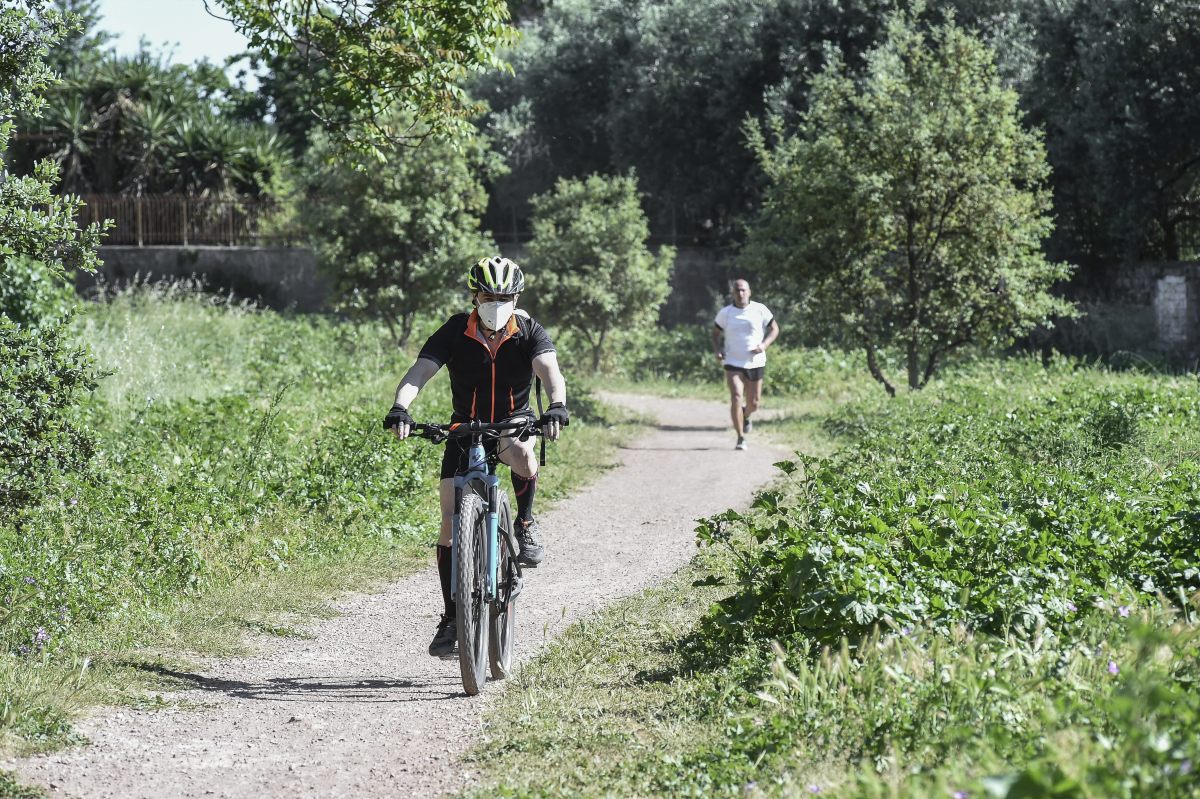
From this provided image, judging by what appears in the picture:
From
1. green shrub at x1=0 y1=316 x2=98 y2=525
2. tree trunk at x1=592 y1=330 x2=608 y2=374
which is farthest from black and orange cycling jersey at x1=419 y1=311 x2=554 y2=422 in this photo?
tree trunk at x1=592 y1=330 x2=608 y2=374

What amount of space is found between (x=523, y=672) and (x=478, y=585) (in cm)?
56

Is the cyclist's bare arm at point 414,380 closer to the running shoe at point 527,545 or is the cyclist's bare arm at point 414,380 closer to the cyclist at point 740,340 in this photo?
the running shoe at point 527,545

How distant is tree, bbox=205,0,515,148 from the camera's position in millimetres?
9367

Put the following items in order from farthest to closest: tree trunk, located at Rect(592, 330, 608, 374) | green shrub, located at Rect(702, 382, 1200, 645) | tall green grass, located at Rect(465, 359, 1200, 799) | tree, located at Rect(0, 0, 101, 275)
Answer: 1. tree trunk, located at Rect(592, 330, 608, 374)
2. tree, located at Rect(0, 0, 101, 275)
3. green shrub, located at Rect(702, 382, 1200, 645)
4. tall green grass, located at Rect(465, 359, 1200, 799)

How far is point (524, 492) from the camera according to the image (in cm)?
651

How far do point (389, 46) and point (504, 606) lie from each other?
503 cm

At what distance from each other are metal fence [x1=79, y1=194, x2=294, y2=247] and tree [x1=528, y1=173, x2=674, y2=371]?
11.8m

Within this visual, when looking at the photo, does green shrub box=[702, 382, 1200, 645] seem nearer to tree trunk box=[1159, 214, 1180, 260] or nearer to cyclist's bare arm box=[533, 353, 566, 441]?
cyclist's bare arm box=[533, 353, 566, 441]

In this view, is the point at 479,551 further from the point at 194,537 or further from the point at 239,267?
the point at 239,267

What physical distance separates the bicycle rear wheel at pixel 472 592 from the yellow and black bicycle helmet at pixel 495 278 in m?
0.89

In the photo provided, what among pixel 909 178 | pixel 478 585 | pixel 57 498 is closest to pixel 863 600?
pixel 478 585

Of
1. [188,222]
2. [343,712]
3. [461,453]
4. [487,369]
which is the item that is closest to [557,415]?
[487,369]

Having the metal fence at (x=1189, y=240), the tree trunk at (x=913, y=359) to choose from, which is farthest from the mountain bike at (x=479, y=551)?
the metal fence at (x=1189, y=240)

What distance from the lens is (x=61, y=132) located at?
120 feet
